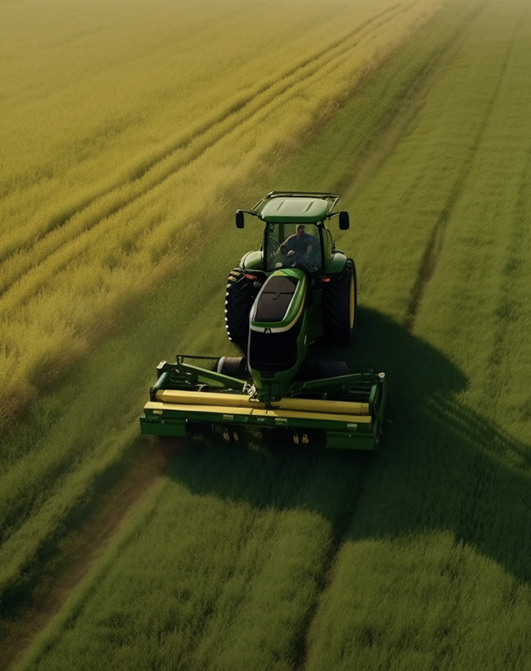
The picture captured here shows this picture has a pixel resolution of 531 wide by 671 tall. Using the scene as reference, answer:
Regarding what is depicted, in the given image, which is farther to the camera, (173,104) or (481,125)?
(173,104)

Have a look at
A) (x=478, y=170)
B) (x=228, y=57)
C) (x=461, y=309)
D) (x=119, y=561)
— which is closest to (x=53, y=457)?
(x=119, y=561)

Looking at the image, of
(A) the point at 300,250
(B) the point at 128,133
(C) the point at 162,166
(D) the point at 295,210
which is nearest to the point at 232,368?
(A) the point at 300,250

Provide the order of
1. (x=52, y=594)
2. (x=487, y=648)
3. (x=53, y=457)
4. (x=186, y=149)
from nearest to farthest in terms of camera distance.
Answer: (x=487, y=648)
(x=52, y=594)
(x=53, y=457)
(x=186, y=149)

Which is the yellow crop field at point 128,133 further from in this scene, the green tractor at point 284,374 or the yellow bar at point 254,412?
the green tractor at point 284,374

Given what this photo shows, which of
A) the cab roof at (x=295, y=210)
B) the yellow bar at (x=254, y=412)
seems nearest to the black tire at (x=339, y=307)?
the cab roof at (x=295, y=210)

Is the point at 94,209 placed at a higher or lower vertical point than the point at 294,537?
lower

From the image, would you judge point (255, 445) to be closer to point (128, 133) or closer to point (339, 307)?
point (339, 307)

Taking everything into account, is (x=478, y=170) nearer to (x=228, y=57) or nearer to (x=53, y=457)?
(x=53, y=457)

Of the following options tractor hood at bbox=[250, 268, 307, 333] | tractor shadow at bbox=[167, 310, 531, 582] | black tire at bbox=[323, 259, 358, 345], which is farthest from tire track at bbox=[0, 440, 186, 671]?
black tire at bbox=[323, 259, 358, 345]
